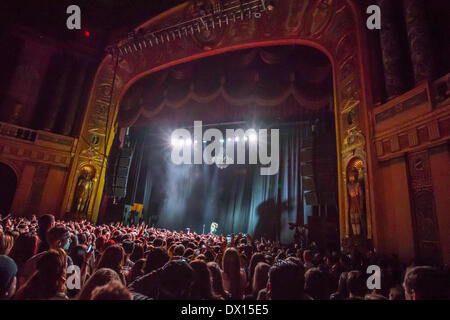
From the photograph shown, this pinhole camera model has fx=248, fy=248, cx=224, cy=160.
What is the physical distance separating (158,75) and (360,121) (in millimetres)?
10223

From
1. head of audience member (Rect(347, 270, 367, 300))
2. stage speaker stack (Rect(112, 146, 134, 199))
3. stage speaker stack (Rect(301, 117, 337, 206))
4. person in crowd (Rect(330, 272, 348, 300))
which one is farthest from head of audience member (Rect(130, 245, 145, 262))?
stage speaker stack (Rect(112, 146, 134, 199))

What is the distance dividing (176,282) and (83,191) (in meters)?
12.2

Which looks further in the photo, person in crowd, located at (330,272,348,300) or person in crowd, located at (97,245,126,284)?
person in crowd, located at (330,272,348,300)

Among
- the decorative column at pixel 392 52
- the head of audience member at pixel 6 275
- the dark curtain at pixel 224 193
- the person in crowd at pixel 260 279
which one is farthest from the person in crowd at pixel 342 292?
the dark curtain at pixel 224 193

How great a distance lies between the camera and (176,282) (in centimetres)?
165

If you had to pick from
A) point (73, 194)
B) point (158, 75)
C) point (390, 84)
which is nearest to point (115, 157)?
point (73, 194)

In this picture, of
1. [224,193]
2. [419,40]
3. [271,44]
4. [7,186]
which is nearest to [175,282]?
[419,40]

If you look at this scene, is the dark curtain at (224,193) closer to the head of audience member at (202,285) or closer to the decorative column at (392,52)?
the decorative column at (392,52)

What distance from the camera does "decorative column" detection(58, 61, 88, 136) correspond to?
12329 mm

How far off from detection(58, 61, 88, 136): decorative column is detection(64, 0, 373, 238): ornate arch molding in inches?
25.4

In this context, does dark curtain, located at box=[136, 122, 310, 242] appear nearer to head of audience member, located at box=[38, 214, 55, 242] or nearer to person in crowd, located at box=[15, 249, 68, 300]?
head of audience member, located at box=[38, 214, 55, 242]

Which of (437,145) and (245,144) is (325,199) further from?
(245,144)

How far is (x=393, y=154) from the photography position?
21.5 ft

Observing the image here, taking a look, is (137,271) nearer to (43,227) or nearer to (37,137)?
(43,227)
